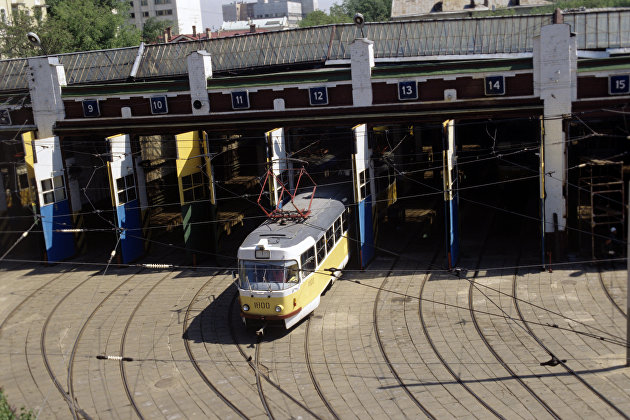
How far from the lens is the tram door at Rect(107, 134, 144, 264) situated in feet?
88.1

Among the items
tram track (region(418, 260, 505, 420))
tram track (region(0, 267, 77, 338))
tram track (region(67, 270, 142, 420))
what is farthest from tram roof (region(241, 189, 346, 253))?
tram track (region(0, 267, 77, 338))

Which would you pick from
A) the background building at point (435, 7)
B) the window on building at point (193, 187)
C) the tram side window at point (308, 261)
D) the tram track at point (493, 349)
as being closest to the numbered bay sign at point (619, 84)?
the tram track at point (493, 349)

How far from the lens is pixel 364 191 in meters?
25.3

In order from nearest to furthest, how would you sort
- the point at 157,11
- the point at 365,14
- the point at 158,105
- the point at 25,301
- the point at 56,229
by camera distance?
the point at 25,301
the point at 158,105
the point at 56,229
the point at 157,11
the point at 365,14

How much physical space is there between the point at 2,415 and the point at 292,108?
54.0 feet

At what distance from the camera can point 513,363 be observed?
56.8 feet

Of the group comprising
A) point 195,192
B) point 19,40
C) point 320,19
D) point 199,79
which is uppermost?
point 320,19

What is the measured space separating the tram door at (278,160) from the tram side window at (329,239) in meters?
3.20

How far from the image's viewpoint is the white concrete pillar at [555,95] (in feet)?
76.0

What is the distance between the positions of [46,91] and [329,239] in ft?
49.5

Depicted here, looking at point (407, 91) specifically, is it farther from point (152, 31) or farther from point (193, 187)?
point (152, 31)

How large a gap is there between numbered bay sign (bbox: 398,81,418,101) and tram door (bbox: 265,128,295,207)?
4559mm

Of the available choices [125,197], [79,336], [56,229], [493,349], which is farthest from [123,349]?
[56,229]

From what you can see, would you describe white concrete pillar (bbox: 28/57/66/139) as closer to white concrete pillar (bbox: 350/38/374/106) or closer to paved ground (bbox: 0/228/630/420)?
paved ground (bbox: 0/228/630/420)
